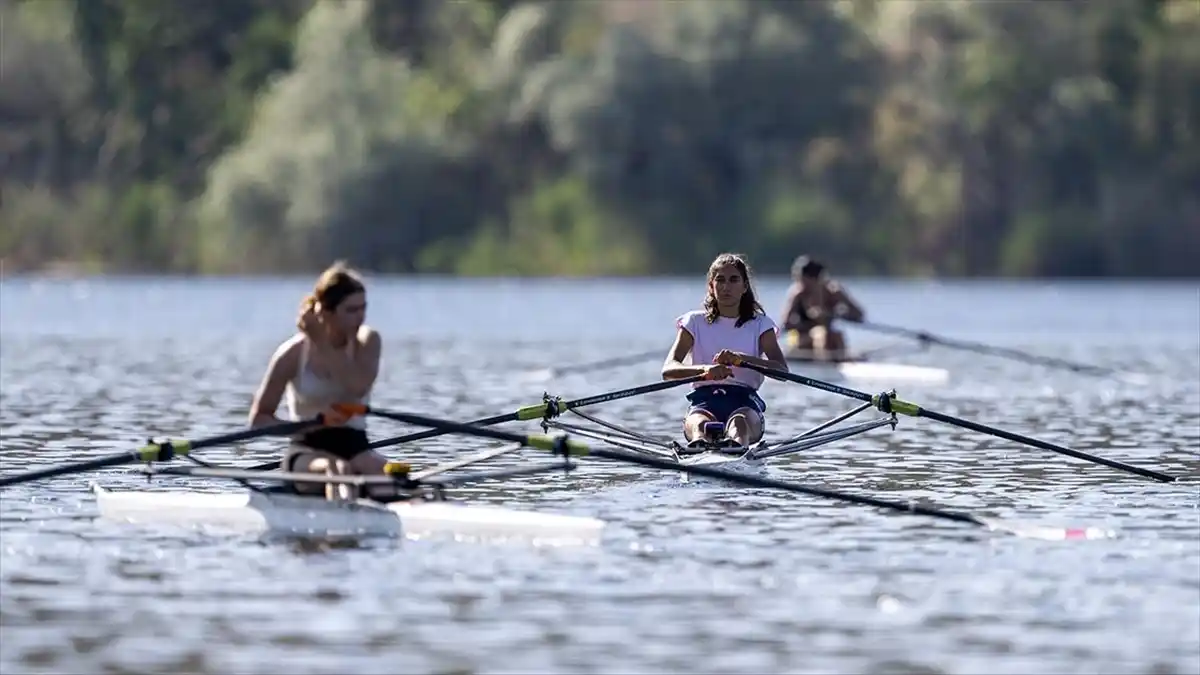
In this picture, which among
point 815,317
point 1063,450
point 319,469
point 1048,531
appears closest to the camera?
point 1048,531

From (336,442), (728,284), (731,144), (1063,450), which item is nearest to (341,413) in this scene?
(336,442)

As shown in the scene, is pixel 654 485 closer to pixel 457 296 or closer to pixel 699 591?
pixel 699 591

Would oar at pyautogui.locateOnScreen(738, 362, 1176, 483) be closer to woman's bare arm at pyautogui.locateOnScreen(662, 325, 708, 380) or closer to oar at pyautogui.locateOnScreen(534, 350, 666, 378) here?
woman's bare arm at pyautogui.locateOnScreen(662, 325, 708, 380)

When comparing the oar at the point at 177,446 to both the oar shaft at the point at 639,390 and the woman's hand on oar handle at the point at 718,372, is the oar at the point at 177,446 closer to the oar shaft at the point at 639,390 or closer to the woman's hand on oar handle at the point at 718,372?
the oar shaft at the point at 639,390

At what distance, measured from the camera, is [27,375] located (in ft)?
103

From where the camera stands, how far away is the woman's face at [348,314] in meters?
13.5

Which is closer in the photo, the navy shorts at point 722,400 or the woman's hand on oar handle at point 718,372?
the woman's hand on oar handle at point 718,372

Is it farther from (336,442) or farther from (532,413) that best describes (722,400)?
(336,442)

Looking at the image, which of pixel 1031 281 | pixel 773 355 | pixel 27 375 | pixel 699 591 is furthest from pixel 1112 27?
pixel 699 591

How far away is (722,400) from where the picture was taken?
57.3 ft

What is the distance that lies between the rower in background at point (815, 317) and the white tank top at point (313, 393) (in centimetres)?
1566

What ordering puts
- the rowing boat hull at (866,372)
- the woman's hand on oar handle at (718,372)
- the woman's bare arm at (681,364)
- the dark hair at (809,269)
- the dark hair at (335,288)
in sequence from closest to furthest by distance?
the dark hair at (335,288) < the woman's hand on oar handle at (718,372) < the woman's bare arm at (681,364) < the dark hair at (809,269) < the rowing boat hull at (866,372)

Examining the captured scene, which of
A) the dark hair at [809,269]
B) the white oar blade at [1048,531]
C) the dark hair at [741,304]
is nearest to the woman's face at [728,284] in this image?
the dark hair at [741,304]

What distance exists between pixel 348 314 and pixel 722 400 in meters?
4.48
